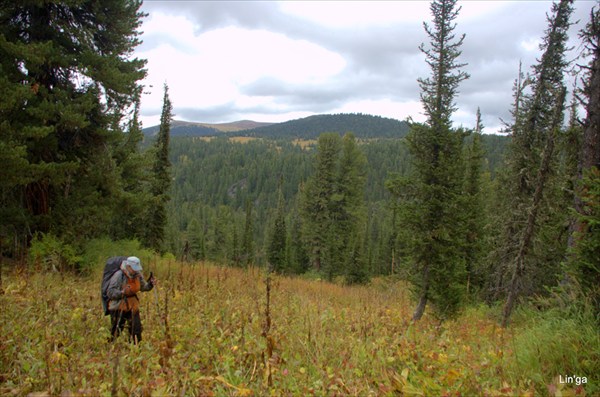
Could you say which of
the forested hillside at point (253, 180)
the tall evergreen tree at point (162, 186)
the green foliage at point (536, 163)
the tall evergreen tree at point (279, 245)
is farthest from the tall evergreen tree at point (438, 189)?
the forested hillside at point (253, 180)

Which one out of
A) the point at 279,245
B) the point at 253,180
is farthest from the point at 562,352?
the point at 253,180

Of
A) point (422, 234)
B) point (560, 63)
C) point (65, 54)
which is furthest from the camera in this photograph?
point (560, 63)

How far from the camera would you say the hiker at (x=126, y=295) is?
15.6ft

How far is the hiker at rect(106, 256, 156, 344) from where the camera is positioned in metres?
4.77

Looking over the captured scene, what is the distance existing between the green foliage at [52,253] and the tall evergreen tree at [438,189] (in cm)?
911

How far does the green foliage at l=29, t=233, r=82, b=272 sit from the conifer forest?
0.16ft

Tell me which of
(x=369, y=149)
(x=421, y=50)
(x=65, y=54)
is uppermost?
(x=369, y=149)

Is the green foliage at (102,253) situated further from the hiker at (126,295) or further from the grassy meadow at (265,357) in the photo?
the hiker at (126,295)

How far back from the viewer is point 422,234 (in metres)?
10.7

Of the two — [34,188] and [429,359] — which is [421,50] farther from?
[34,188]

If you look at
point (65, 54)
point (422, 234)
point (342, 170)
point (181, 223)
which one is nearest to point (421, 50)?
point (422, 234)

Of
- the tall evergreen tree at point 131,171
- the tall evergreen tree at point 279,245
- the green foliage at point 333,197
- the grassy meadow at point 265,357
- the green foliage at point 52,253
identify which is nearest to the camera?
the grassy meadow at point 265,357

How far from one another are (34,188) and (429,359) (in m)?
10.4

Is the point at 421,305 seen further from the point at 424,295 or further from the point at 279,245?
the point at 279,245
